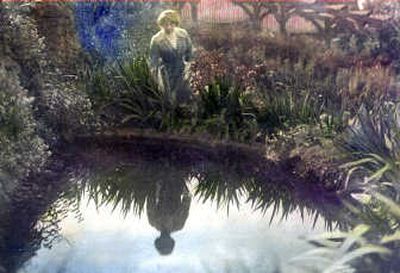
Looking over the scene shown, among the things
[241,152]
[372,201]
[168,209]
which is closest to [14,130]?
[168,209]

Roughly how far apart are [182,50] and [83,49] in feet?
6.48

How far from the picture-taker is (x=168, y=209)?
252 inches

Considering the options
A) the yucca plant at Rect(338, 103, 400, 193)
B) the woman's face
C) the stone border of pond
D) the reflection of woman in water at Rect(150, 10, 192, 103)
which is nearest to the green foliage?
the stone border of pond

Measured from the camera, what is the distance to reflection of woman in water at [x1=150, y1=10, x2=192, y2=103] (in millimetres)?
8477

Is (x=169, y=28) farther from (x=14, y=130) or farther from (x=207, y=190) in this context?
(x=14, y=130)

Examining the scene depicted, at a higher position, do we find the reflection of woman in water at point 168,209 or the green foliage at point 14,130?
the green foliage at point 14,130

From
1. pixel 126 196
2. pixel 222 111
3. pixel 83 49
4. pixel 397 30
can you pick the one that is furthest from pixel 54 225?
pixel 397 30

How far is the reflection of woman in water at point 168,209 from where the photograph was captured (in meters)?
5.62

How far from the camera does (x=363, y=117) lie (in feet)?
20.9

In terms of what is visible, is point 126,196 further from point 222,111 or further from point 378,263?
point 378,263

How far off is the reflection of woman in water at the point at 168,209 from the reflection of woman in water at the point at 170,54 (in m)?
1.83

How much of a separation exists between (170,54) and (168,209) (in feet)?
8.99

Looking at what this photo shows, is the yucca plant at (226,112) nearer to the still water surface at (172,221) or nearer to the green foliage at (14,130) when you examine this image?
the still water surface at (172,221)

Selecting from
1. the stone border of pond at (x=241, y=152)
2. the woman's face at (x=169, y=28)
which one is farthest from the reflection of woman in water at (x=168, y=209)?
the woman's face at (x=169, y=28)
